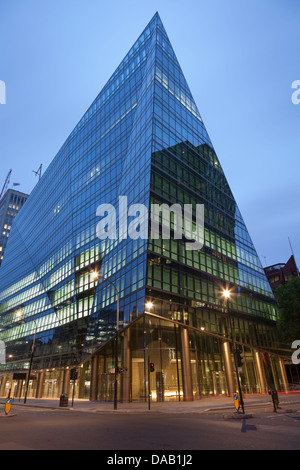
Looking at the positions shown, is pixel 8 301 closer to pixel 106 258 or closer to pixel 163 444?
pixel 106 258

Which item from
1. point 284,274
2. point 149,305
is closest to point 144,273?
point 149,305

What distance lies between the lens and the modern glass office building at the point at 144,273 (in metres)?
33.3

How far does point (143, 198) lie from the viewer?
36.9m

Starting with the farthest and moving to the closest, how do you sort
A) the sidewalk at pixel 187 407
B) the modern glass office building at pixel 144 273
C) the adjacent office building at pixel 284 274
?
the adjacent office building at pixel 284 274, the modern glass office building at pixel 144 273, the sidewalk at pixel 187 407

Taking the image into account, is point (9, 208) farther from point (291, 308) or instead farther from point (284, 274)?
point (291, 308)

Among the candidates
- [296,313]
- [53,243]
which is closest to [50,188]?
[53,243]

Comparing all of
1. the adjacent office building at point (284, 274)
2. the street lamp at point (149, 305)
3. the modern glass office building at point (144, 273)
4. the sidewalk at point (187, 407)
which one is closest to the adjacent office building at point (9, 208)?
the modern glass office building at point (144, 273)

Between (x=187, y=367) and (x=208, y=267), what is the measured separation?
14.3 m

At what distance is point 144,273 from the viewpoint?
106 ft

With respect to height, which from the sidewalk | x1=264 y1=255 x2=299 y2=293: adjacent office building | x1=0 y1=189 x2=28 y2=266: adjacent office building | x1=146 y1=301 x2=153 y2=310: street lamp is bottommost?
the sidewalk

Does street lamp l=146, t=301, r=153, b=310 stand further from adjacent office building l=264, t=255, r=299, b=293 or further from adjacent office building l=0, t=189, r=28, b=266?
adjacent office building l=0, t=189, r=28, b=266

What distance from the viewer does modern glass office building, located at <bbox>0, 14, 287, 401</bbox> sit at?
33344 mm

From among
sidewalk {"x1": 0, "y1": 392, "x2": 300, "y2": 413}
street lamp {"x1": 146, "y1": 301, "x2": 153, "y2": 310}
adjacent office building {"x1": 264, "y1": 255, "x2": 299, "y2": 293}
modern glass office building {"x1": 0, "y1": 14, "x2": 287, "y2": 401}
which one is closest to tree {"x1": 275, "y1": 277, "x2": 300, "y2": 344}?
modern glass office building {"x1": 0, "y1": 14, "x2": 287, "y2": 401}

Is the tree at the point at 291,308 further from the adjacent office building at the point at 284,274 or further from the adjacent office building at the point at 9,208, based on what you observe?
the adjacent office building at the point at 9,208
